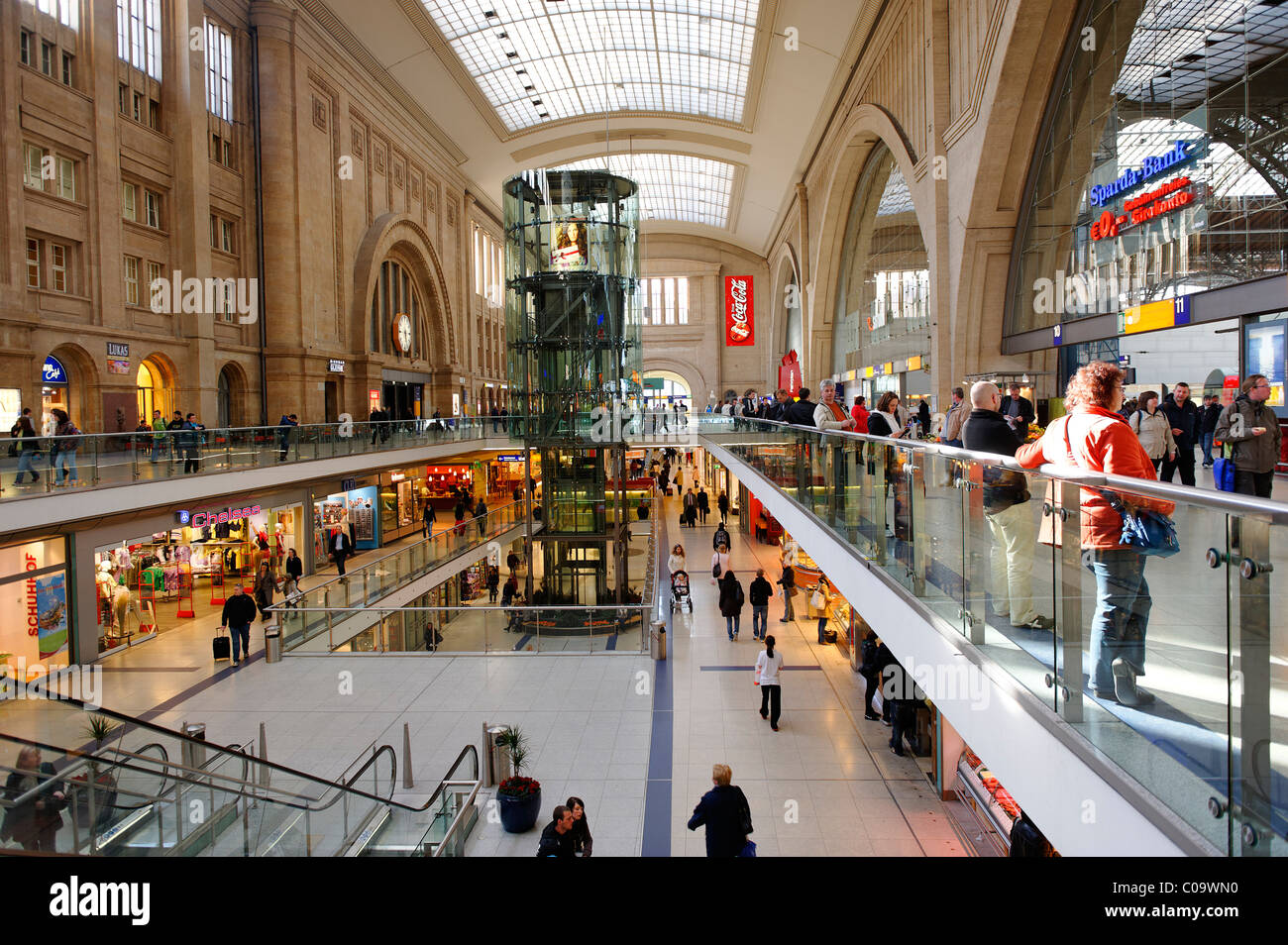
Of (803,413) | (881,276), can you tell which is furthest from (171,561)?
(881,276)

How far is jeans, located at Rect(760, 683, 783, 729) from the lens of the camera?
12.2 meters

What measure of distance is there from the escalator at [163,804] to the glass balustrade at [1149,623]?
4524 mm

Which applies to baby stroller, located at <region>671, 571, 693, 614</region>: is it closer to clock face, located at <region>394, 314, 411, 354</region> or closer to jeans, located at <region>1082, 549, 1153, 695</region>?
jeans, located at <region>1082, 549, 1153, 695</region>

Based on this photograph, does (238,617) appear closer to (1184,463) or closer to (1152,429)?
(1152,429)

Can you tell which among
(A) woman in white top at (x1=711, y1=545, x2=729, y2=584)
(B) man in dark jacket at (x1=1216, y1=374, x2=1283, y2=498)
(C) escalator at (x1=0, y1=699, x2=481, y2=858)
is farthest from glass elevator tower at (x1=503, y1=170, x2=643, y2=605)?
(B) man in dark jacket at (x1=1216, y1=374, x2=1283, y2=498)

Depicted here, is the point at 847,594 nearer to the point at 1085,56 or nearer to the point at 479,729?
the point at 479,729

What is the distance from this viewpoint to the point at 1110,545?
3.02 meters

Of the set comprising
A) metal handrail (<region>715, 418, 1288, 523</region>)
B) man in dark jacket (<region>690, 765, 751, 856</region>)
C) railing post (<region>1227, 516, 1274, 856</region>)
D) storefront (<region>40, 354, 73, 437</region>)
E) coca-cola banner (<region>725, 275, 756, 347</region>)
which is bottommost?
man in dark jacket (<region>690, 765, 751, 856</region>)

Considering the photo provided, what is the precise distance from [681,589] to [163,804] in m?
14.7

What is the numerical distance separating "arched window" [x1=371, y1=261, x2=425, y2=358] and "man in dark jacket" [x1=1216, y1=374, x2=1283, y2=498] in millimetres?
31629

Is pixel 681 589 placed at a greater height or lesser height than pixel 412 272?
lesser

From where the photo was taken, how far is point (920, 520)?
5859 mm

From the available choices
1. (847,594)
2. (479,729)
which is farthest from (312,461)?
(847,594)
